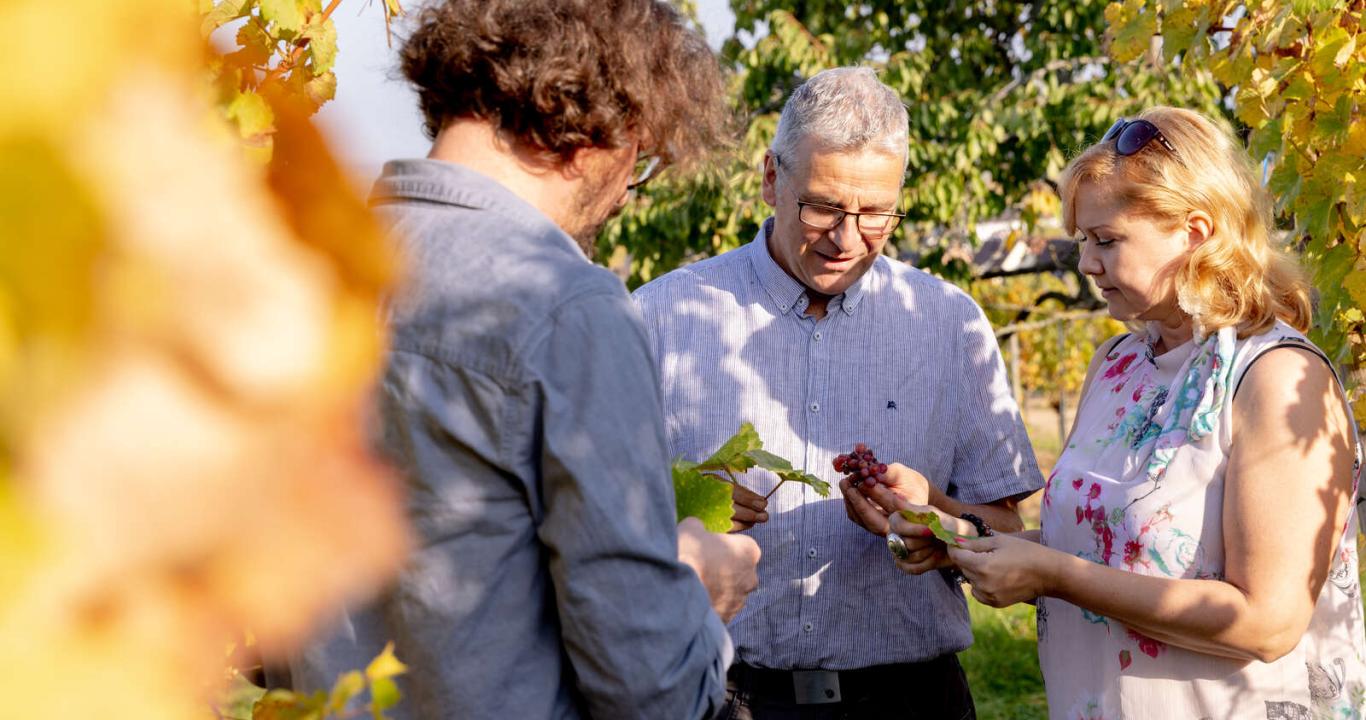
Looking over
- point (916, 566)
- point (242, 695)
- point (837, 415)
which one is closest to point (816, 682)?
point (916, 566)

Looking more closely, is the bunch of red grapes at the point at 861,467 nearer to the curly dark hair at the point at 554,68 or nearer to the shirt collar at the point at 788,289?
the shirt collar at the point at 788,289

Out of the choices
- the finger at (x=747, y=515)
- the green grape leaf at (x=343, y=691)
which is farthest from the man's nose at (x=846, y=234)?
the green grape leaf at (x=343, y=691)

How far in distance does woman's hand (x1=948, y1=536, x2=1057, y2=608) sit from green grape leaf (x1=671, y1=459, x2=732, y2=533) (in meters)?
0.64

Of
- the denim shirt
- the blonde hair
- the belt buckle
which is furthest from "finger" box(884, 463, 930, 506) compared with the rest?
the denim shirt

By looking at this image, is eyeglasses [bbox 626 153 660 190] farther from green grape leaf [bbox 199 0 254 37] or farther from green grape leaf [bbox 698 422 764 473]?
green grape leaf [bbox 199 0 254 37]

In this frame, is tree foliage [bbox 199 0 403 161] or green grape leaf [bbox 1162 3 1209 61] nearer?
tree foliage [bbox 199 0 403 161]

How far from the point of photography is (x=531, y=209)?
4.58 ft

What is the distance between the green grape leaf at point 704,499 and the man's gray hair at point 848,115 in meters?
1.07

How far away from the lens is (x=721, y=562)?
1.58 meters

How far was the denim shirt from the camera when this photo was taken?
4.18 ft

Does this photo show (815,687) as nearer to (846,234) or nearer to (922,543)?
(922,543)

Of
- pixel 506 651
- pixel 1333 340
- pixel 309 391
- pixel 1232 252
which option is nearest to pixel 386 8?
pixel 506 651

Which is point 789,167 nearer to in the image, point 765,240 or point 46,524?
point 765,240

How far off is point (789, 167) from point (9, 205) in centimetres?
249
